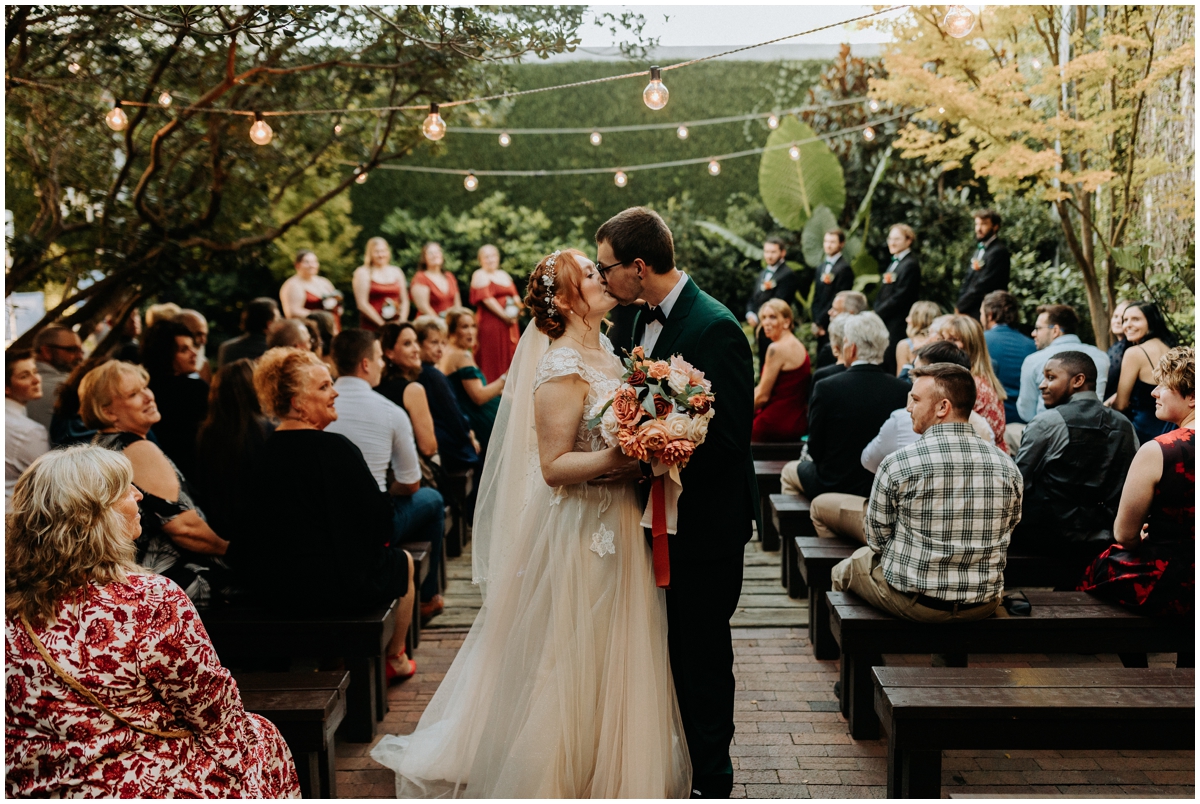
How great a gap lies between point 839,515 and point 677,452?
7.25 ft

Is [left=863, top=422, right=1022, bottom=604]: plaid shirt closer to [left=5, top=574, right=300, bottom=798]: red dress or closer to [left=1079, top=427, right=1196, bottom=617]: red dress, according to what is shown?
[left=1079, top=427, right=1196, bottom=617]: red dress

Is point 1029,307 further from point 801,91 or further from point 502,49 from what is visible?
point 502,49

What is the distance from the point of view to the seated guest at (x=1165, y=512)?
3.37 metres

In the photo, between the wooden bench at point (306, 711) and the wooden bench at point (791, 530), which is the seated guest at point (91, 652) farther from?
the wooden bench at point (791, 530)

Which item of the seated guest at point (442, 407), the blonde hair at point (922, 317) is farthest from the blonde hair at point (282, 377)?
the blonde hair at point (922, 317)

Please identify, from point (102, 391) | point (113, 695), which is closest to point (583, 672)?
point (113, 695)

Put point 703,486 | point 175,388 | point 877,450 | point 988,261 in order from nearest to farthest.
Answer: point 703,486 → point 877,450 → point 175,388 → point 988,261

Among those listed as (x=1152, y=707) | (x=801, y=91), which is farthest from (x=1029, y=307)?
(x=1152, y=707)

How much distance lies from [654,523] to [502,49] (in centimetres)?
335

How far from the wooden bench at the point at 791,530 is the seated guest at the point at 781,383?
104 centimetres

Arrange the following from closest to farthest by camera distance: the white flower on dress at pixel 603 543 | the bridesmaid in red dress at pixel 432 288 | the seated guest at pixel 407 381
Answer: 1. the white flower on dress at pixel 603 543
2. the seated guest at pixel 407 381
3. the bridesmaid in red dress at pixel 432 288

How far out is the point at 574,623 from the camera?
3020 mm

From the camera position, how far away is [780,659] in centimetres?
443

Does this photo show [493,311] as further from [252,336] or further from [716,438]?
[716,438]
